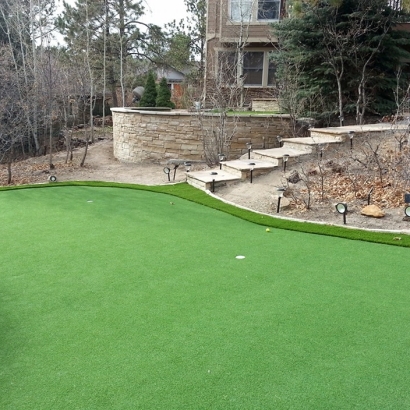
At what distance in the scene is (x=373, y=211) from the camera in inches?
208

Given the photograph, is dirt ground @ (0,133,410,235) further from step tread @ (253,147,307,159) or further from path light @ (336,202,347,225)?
step tread @ (253,147,307,159)

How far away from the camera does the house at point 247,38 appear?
15.8 metres

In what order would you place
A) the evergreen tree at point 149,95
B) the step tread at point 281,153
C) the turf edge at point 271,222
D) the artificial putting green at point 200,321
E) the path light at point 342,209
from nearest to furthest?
the artificial putting green at point 200,321
the turf edge at point 271,222
the path light at point 342,209
the step tread at point 281,153
the evergreen tree at point 149,95

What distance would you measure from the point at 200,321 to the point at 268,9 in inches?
631

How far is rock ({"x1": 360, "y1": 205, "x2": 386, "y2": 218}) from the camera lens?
17.1 feet

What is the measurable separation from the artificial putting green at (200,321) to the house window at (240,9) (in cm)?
1362

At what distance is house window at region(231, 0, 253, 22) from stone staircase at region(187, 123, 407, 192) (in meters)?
9.34

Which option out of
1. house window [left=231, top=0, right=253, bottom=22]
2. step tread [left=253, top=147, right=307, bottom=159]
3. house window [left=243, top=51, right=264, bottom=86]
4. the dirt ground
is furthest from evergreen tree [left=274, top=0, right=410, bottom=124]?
house window [left=243, top=51, right=264, bottom=86]

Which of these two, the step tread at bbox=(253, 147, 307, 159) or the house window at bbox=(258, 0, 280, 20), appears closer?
the step tread at bbox=(253, 147, 307, 159)

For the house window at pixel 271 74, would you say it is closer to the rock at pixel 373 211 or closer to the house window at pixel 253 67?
the house window at pixel 253 67

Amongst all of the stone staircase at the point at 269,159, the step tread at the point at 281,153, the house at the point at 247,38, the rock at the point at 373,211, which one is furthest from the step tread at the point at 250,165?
the house at the point at 247,38

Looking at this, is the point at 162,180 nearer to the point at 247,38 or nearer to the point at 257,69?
the point at 247,38

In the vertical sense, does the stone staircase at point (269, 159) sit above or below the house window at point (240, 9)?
below

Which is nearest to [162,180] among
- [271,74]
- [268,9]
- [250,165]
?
[250,165]
